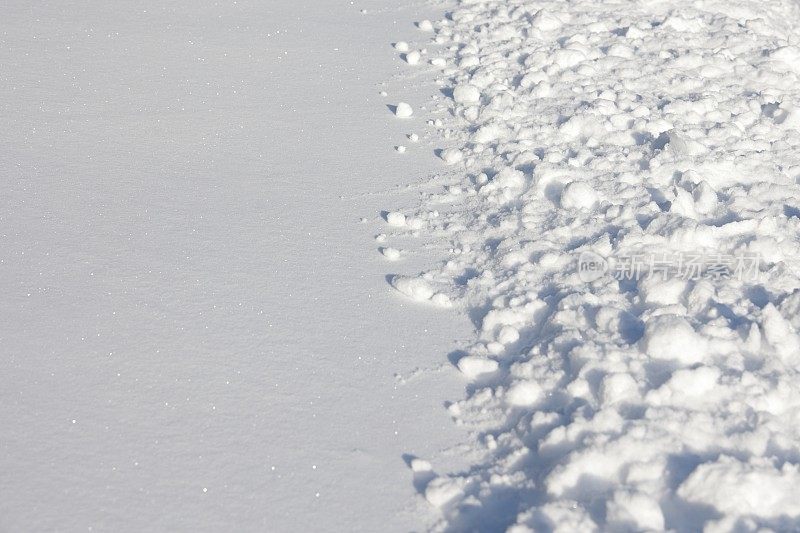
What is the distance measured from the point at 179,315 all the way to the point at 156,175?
2.76ft

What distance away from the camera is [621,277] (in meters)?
2.33

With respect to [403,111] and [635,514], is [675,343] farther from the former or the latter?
[403,111]

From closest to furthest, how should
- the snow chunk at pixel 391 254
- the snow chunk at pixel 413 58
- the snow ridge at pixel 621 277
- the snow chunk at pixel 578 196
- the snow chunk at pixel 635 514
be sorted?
the snow chunk at pixel 635 514, the snow ridge at pixel 621 277, the snow chunk at pixel 391 254, the snow chunk at pixel 578 196, the snow chunk at pixel 413 58

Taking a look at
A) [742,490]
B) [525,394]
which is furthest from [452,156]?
[742,490]

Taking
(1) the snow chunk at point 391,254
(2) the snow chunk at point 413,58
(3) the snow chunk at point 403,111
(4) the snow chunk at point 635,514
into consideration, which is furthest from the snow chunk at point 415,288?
(2) the snow chunk at point 413,58

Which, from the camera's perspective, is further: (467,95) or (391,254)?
(467,95)

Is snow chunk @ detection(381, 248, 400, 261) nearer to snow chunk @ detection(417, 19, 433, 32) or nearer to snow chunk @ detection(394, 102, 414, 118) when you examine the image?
snow chunk @ detection(394, 102, 414, 118)

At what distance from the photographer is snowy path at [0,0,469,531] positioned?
5.81ft

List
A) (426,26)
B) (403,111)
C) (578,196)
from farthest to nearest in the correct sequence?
(426,26)
(403,111)
(578,196)

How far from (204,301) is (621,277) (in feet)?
3.65

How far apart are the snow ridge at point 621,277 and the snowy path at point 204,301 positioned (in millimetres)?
165

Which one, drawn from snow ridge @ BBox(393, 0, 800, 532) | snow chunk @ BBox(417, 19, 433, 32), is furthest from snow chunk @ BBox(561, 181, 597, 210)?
snow chunk @ BBox(417, 19, 433, 32)

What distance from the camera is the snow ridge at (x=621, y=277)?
168cm

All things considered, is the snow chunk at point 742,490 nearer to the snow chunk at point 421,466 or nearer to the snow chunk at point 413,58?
the snow chunk at point 421,466
